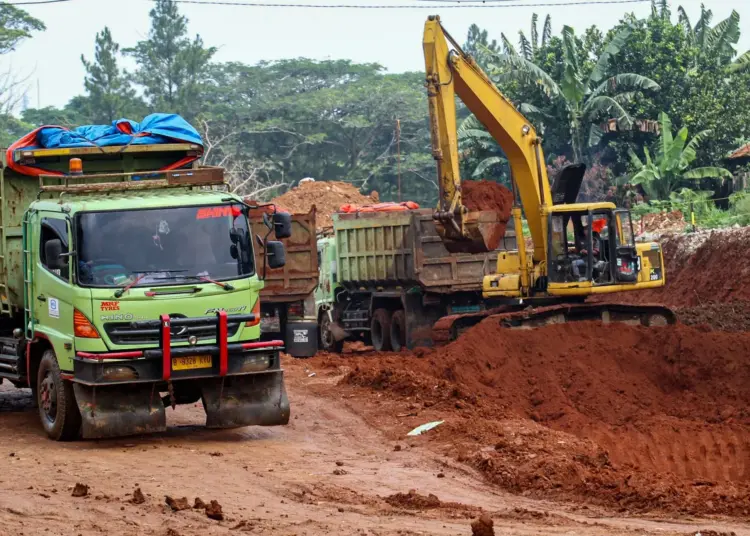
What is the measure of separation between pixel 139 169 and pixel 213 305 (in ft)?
9.97

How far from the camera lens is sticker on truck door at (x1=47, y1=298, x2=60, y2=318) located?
493 inches

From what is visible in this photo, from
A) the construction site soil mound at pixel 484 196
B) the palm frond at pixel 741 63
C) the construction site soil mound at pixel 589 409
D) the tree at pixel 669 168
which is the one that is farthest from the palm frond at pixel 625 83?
the construction site soil mound at pixel 589 409

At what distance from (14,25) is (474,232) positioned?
145ft

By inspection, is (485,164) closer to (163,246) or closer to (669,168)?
(669,168)

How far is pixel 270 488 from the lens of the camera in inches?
397

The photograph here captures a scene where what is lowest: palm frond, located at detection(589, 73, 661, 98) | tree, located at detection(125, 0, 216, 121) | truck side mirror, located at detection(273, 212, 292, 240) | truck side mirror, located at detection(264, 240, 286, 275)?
truck side mirror, located at detection(264, 240, 286, 275)

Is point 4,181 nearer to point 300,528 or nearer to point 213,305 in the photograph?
point 213,305

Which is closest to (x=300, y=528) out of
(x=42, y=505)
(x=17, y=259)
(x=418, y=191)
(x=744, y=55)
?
(x=42, y=505)

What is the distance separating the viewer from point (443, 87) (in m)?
19.1

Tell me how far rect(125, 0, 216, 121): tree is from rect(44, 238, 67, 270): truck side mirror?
51.6 m

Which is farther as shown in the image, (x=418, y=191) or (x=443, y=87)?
(x=418, y=191)

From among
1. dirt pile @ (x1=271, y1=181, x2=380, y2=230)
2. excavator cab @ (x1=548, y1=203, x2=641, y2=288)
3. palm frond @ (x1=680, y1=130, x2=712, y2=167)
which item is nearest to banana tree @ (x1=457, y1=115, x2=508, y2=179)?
dirt pile @ (x1=271, y1=181, x2=380, y2=230)

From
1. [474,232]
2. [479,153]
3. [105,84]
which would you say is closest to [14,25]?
[105,84]

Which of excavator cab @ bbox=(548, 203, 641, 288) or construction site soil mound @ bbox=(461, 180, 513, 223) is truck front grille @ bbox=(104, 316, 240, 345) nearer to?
excavator cab @ bbox=(548, 203, 641, 288)
